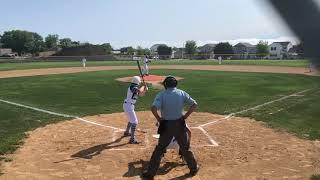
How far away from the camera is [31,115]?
49.3ft

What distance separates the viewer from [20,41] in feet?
402

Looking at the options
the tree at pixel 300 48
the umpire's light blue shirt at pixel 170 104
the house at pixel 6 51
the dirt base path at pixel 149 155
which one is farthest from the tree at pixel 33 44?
the tree at pixel 300 48

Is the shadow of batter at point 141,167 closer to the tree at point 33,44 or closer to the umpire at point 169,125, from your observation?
the umpire at point 169,125

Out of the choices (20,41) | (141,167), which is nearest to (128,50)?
(20,41)

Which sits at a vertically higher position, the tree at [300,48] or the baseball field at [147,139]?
the tree at [300,48]

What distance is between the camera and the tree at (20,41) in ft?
393

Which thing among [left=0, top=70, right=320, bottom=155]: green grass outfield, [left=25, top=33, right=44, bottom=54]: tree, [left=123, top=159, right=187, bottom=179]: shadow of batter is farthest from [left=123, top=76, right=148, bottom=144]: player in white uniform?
[left=25, top=33, right=44, bottom=54]: tree

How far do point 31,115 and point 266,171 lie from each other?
9254 millimetres

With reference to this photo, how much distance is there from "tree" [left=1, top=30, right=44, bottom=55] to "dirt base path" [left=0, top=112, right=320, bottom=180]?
11157cm

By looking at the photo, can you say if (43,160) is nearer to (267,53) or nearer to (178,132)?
(178,132)

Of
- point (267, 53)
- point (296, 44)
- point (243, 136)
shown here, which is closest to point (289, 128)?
point (243, 136)

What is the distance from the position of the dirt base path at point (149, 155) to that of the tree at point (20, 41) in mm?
111566

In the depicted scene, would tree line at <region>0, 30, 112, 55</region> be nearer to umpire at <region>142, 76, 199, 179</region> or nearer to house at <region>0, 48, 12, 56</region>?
house at <region>0, 48, 12, 56</region>

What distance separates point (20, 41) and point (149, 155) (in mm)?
120089
